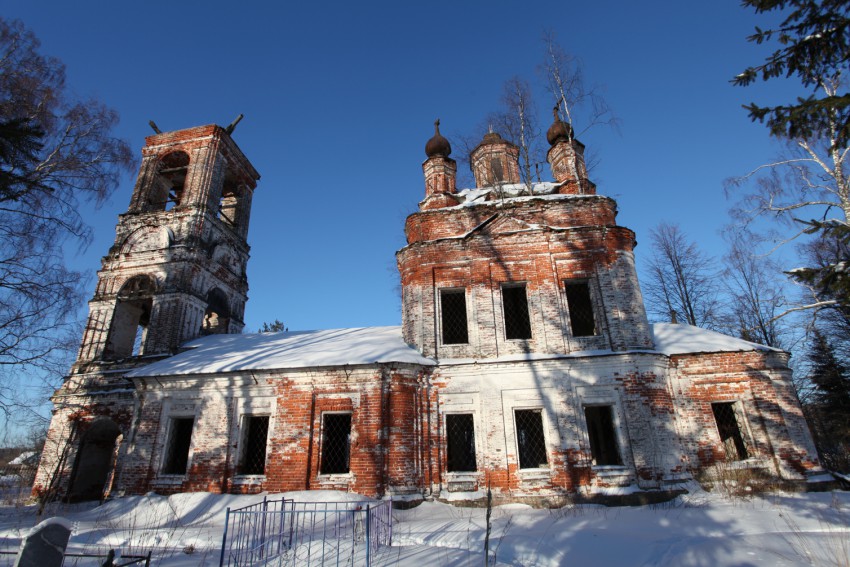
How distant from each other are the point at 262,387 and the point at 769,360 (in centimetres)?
1314

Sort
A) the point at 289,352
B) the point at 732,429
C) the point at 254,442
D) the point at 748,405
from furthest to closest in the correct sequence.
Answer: the point at 289,352, the point at 254,442, the point at 732,429, the point at 748,405

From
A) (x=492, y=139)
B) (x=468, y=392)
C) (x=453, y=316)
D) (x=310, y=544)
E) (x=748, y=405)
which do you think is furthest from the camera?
(x=492, y=139)

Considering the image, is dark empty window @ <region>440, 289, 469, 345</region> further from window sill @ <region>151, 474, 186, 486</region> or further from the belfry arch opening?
the belfry arch opening

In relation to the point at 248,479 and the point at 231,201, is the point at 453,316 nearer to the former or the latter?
the point at 248,479

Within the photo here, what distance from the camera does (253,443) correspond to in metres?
12.2

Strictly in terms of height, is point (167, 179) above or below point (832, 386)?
above

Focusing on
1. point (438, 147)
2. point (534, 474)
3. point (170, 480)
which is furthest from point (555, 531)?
point (438, 147)

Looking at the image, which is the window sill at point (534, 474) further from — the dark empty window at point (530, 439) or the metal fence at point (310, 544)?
the metal fence at point (310, 544)

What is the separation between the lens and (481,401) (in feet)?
37.7

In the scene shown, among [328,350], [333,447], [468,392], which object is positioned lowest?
[333,447]

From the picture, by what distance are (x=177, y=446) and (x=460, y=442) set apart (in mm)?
8025

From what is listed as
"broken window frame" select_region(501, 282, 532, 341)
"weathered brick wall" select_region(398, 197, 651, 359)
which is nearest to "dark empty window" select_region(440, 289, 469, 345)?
"weathered brick wall" select_region(398, 197, 651, 359)

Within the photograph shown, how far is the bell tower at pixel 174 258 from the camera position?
50.7 feet

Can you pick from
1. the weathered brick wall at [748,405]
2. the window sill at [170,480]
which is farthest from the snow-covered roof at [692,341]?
the window sill at [170,480]
